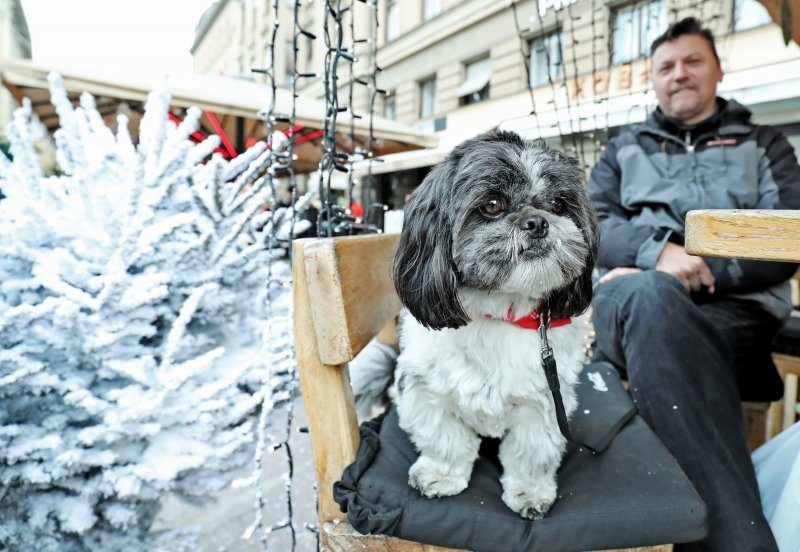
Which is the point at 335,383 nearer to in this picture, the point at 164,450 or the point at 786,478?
the point at 164,450

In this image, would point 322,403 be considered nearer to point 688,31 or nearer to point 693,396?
point 693,396

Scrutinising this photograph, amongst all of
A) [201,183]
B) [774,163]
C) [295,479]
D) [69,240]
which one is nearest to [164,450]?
[69,240]

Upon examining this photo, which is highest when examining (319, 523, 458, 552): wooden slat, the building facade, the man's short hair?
the building facade

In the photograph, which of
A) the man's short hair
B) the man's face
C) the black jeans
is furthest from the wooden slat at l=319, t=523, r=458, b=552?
the man's short hair

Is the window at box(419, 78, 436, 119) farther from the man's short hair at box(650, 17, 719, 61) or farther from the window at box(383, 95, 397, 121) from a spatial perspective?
the man's short hair at box(650, 17, 719, 61)

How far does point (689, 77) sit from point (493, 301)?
1609mm

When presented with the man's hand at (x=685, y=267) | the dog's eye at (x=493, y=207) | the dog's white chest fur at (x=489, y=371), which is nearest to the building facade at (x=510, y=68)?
the man's hand at (x=685, y=267)

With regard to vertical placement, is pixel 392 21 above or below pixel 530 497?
above

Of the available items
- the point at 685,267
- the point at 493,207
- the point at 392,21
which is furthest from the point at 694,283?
the point at 392,21

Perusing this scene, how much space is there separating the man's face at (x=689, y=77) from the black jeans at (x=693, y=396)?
0.98 meters

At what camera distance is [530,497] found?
98 cm

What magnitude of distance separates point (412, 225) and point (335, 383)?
0.40 meters

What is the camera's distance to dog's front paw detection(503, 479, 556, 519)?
0.97 metres

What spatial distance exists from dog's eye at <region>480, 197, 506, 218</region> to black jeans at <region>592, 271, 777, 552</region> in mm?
672
